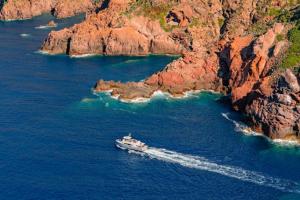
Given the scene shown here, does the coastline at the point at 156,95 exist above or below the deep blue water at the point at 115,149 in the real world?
above

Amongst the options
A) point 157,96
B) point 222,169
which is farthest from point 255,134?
point 157,96

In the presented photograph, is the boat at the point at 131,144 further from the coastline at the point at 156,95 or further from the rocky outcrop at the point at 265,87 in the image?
the coastline at the point at 156,95

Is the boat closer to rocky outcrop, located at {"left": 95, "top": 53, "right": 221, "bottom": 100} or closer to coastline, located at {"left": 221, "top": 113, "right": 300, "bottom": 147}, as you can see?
coastline, located at {"left": 221, "top": 113, "right": 300, "bottom": 147}

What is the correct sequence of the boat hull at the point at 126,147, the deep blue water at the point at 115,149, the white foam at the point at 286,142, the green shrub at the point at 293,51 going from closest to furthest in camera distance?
the deep blue water at the point at 115,149
the boat hull at the point at 126,147
the white foam at the point at 286,142
the green shrub at the point at 293,51

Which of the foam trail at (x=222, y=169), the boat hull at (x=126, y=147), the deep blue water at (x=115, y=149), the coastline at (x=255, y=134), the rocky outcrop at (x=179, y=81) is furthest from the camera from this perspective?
the rocky outcrop at (x=179, y=81)

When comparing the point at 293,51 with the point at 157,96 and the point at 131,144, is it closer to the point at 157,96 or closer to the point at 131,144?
the point at 157,96

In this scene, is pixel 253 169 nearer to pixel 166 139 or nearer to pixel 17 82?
pixel 166 139

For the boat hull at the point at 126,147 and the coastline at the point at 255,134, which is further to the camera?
the coastline at the point at 255,134

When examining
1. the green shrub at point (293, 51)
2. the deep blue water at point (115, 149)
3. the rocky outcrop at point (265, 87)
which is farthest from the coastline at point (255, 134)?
the green shrub at point (293, 51)
